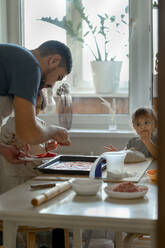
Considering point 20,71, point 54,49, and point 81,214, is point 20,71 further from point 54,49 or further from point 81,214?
point 81,214

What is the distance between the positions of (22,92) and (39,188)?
0.39 meters

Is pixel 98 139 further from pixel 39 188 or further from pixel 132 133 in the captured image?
pixel 39 188

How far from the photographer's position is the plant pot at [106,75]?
307 cm

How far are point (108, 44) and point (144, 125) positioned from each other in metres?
0.86

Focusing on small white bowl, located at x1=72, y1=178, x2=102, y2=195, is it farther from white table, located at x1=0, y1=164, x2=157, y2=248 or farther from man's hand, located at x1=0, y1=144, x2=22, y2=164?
man's hand, located at x1=0, y1=144, x2=22, y2=164

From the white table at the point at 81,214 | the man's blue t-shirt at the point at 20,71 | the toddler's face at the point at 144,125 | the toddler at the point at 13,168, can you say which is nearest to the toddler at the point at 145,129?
the toddler's face at the point at 144,125

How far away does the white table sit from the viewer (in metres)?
1.26

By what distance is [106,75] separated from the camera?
308 centimetres

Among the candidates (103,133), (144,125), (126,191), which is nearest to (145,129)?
(144,125)

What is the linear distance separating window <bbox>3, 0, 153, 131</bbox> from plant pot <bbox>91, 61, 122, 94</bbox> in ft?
0.08

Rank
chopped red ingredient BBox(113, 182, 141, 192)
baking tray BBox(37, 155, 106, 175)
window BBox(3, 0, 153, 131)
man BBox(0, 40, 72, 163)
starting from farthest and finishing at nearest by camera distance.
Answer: window BBox(3, 0, 153, 131) < baking tray BBox(37, 155, 106, 175) < man BBox(0, 40, 72, 163) < chopped red ingredient BBox(113, 182, 141, 192)

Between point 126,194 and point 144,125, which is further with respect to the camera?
point 144,125

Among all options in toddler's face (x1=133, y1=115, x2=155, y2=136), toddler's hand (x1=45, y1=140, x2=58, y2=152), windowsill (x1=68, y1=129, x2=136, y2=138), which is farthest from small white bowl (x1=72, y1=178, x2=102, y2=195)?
windowsill (x1=68, y1=129, x2=136, y2=138)

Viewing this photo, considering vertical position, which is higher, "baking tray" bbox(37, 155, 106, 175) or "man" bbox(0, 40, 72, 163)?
"man" bbox(0, 40, 72, 163)
